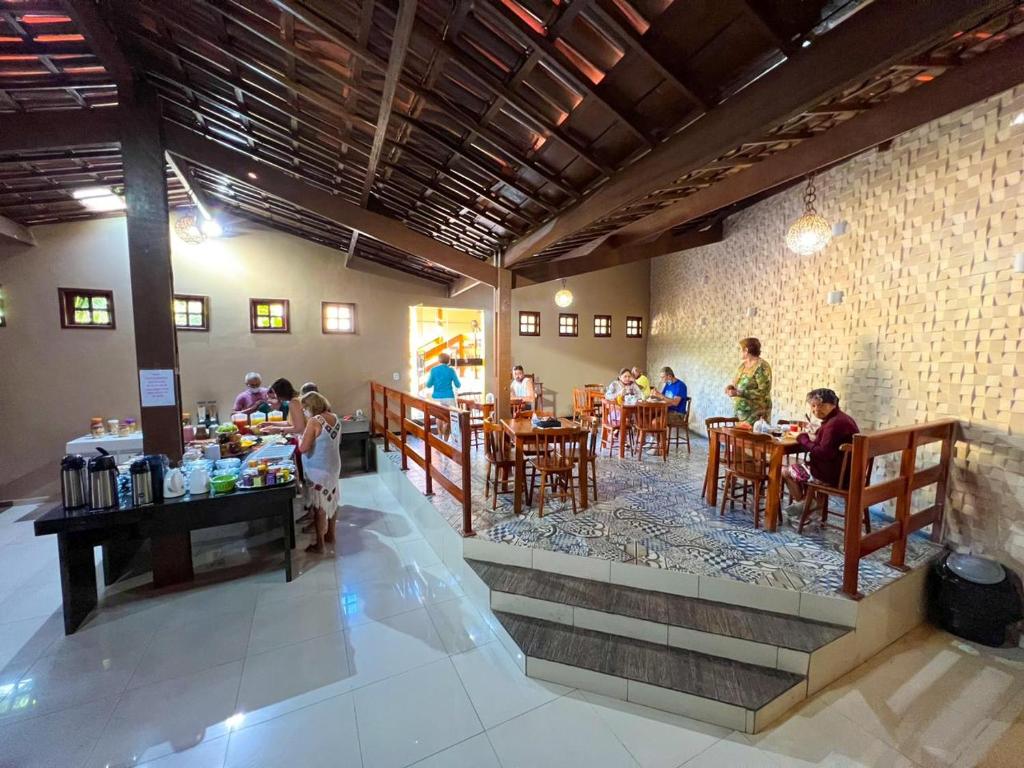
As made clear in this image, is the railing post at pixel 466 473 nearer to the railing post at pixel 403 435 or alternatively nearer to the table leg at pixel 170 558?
the railing post at pixel 403 435

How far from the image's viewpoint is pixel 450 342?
31.0ft

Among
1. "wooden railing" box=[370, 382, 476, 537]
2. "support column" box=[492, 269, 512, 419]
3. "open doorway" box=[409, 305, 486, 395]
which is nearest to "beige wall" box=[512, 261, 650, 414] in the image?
"open doorway" box=[409, 305, 486, 395]

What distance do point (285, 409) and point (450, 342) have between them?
4.41 meters

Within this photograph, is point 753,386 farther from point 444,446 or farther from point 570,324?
point 570,324

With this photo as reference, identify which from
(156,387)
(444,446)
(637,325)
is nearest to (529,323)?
(637,325)

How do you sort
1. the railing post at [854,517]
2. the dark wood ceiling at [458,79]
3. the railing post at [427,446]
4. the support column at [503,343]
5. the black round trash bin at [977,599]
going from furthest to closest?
the support column at [503,343] < the railing post at [427,446] < the black round trash bin at [977,599] < the railing post at [854,517] < the dark wood ceiling at [458,79]

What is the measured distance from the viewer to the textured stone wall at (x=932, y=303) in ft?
9.45

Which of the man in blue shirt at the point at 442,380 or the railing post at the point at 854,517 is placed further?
the man in blue shirt at the point at 442,380

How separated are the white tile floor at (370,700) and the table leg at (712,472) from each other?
5.08 feet

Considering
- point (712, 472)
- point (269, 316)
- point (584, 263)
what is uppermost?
point (584, 263)

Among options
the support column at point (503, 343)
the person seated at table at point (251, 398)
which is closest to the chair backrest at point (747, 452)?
the support column at point (503, 343)

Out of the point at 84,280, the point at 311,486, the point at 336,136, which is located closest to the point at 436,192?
the point at 336,136

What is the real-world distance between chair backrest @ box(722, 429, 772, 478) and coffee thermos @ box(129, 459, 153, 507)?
15.4 feet

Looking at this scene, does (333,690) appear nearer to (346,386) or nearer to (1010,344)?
(1010,344)
